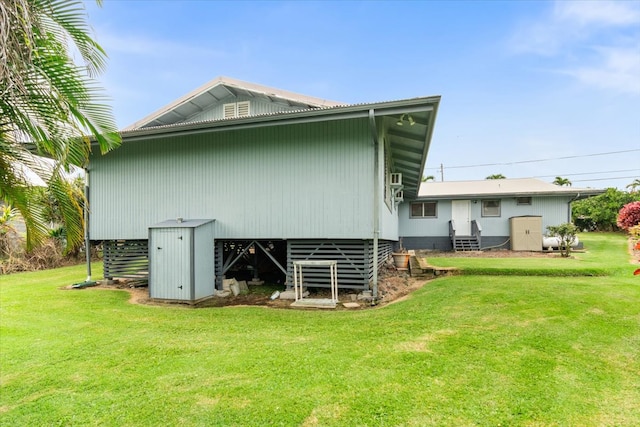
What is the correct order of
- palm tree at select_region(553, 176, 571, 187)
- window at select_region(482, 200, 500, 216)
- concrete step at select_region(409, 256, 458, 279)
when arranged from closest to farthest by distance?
concrete step at select_region(409, 256, 458, 279), window at select_region(482, 200, 500, 216), palm tree at select_region(553, 176, 571, 187)

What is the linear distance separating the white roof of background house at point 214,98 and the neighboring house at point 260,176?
3cm

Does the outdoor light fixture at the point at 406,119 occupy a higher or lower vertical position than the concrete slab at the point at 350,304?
higher

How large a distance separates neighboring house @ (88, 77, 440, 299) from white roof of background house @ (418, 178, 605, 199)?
8.20 meters

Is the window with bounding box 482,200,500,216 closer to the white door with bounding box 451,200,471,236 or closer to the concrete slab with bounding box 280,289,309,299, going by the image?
the white door with bounding box 451,200,471,236

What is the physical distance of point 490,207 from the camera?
1659cm

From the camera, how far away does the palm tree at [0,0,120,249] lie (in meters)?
2.55

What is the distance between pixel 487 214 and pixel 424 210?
3027 mm

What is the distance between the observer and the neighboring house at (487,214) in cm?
1538

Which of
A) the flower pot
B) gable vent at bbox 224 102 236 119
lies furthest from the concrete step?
gable vent at bbox 224 102 236 119

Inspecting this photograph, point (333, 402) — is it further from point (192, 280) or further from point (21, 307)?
point (21, 307)

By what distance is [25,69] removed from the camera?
2646 millimetres

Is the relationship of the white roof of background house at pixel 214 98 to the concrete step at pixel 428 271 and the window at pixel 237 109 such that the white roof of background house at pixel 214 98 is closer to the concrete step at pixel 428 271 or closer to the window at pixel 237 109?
the window at pixel 237 109

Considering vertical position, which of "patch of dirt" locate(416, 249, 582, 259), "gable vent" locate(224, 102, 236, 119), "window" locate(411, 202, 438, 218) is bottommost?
"patch of dirt" locate(416, 249, 582, 259)

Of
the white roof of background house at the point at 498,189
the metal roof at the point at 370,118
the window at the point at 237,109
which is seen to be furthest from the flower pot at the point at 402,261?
the window at the point at 237,109
